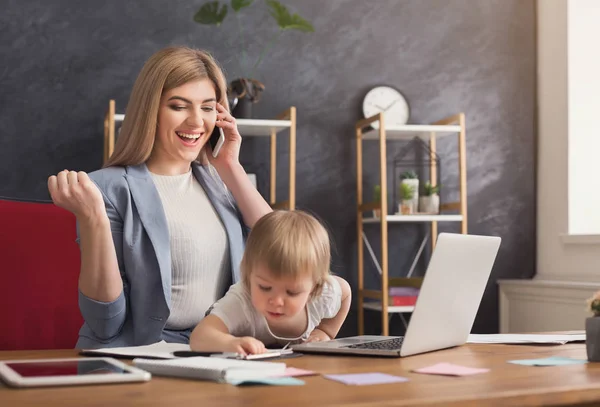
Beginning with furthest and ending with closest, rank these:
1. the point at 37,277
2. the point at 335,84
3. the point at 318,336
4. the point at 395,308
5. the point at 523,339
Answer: the point at 335,84
the point at 395,308
the point at 37,277
the point at 523,339
the point at 318,336

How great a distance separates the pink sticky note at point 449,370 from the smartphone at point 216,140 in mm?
934

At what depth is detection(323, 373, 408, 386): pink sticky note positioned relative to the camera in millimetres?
1040

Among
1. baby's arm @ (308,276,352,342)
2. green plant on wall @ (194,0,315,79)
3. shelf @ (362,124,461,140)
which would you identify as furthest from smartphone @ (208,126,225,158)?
shelf @ (362,124,461,140)

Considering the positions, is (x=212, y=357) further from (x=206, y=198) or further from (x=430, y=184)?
(x=430, y=184)

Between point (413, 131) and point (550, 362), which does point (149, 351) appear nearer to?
point (550, 362)

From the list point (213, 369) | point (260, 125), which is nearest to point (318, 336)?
point (213, 369)

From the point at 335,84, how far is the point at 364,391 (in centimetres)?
334

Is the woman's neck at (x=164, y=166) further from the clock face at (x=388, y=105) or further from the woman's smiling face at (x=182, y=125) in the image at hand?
the clock face at (x=388, y=105)

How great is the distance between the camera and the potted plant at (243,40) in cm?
374

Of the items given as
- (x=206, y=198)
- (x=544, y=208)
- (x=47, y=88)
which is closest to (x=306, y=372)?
(x=206, y=198)

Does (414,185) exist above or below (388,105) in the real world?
below

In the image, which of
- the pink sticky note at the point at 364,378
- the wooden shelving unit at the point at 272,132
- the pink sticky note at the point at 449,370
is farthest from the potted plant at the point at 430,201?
the pink sticky note at the point at 364,378

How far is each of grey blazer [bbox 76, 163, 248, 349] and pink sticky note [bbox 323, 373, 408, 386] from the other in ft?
2.39

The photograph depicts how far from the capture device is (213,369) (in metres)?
1.04
